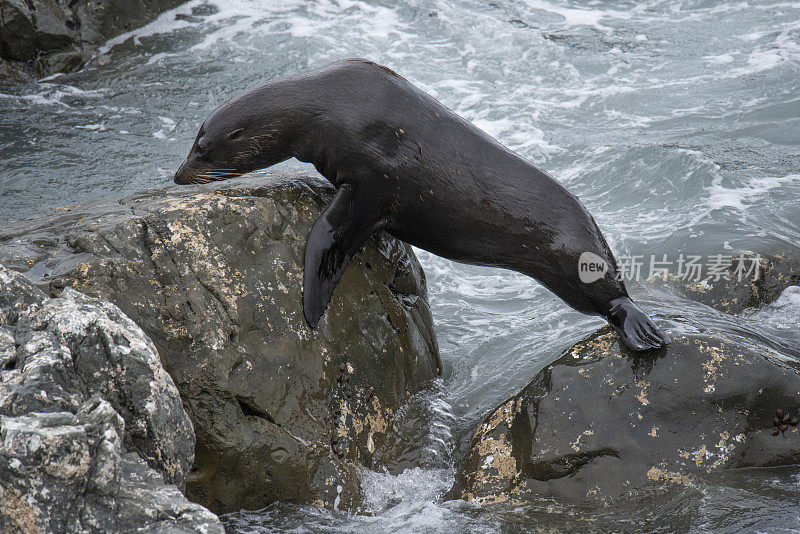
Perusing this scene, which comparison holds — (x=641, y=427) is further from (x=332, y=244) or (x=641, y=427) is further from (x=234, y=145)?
(x=234, y=145)

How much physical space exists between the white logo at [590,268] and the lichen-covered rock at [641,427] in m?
0.80

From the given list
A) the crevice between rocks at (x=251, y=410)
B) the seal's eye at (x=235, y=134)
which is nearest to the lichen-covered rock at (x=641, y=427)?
the crevice between rocks at (x=251, y=410)

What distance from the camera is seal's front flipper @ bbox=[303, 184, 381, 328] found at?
4830 millimetres

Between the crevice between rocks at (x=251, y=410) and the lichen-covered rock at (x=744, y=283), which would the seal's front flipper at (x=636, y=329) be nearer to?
the lichen-covered rock at (x=744, y=283)

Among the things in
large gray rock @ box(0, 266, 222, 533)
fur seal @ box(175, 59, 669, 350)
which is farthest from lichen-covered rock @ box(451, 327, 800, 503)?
large gray rock @ box(0, 266, 222, 533)

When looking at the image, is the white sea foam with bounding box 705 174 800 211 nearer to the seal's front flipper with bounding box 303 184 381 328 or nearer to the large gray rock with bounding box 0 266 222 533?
the seal's front flipper with bounding box 303 184 381 328

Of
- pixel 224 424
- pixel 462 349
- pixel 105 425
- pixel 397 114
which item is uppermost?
pixel 397 114

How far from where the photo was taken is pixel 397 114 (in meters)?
5.38

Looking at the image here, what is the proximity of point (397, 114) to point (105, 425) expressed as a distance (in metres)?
3.20

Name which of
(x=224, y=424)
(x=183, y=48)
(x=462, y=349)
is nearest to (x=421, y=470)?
(x=224, y=424)

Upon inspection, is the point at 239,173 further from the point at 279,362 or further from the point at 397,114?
the point at 279,362

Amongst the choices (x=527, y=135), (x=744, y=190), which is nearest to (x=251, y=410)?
(x=744, y=190)

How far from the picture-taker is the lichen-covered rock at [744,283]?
22.6ft

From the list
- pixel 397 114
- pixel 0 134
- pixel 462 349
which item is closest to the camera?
pixel 397 114
